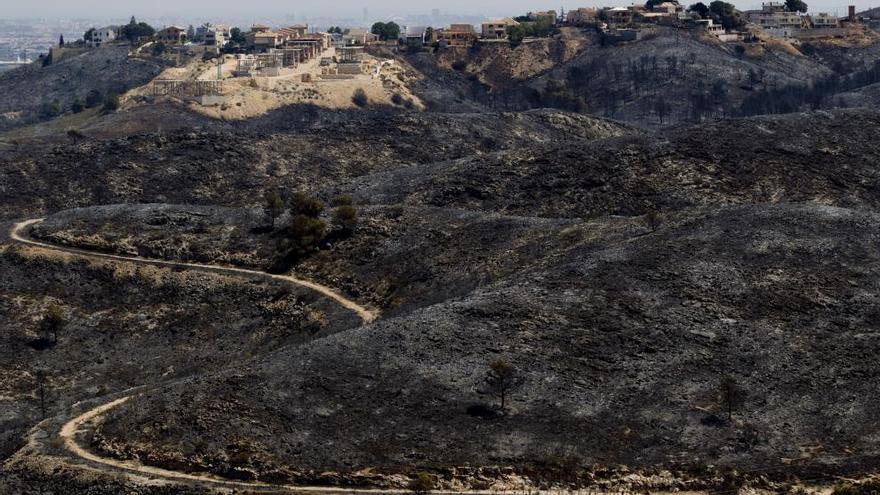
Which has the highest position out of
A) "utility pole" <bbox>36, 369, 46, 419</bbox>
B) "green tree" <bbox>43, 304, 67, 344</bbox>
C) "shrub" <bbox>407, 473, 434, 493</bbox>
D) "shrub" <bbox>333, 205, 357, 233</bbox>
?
"shrub" <bbox>333, 205, 357, 233</bbox>

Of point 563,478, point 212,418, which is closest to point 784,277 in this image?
point 563,478

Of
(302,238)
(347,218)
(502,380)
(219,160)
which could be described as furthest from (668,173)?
(502,380)

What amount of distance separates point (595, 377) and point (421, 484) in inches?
556

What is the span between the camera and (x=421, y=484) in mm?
57188

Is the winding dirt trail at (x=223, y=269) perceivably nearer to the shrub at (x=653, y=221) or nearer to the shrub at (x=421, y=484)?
the shrub at (x=653, y=221)

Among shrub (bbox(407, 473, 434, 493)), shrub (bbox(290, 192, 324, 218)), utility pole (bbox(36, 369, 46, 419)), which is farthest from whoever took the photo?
shrub (bbox(290, 192, 324, 218))

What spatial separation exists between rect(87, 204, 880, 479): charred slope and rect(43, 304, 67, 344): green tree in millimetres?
30241

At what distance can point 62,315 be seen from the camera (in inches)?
3807

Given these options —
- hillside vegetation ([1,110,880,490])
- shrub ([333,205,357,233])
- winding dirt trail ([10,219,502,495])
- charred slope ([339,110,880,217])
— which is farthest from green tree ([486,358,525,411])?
charred slope ([339,110,880,217])

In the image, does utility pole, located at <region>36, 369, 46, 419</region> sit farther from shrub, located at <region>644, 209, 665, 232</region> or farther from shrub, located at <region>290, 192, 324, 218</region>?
shrub, located at <region>644, 209, 665, 232</region>

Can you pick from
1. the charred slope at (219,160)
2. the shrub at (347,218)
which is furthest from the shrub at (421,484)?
the charred slope at (219,160)

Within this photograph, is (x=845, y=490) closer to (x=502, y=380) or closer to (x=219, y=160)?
(x=502, y=380)

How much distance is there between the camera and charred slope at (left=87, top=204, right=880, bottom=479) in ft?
200

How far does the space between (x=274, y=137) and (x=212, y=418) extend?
10706 centimetres
